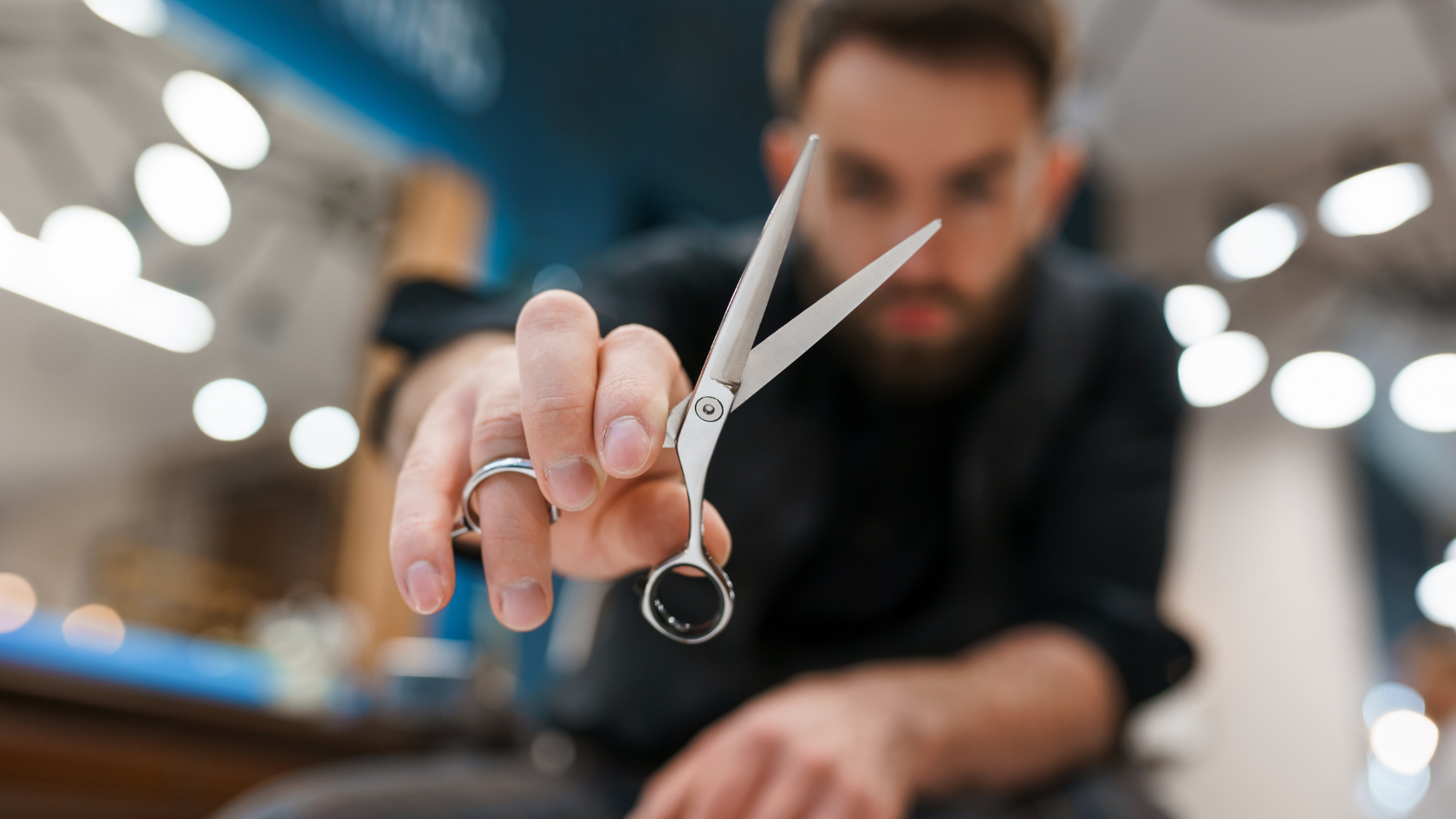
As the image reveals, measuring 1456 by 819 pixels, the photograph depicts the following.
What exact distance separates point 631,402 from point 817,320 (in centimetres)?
8

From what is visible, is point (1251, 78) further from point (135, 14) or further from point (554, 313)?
point (554, 313)

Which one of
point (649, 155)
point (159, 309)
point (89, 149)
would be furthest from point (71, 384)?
point (649, 155)

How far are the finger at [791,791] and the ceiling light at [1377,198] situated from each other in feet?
10.4

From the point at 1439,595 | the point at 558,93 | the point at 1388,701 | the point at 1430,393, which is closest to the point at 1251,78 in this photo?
the point at 1430,393

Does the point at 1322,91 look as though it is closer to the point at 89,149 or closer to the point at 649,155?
the point at 649,155

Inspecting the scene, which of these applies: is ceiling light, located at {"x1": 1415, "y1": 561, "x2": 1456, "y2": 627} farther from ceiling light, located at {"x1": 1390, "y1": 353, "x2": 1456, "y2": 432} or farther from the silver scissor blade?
the silver scissor blade

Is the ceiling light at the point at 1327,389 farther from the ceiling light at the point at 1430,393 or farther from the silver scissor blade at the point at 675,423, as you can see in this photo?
the silver scissor blade at the point at 675,423

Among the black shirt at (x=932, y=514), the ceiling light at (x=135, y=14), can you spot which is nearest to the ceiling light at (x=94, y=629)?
the ceiling light at (x=135, y=14)

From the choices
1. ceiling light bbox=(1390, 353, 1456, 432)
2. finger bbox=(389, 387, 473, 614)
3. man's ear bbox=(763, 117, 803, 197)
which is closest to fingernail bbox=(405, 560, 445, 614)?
finger bbox=(389, 387, 473, 614)

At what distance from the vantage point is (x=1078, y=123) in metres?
2.66

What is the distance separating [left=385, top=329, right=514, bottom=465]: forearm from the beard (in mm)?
180

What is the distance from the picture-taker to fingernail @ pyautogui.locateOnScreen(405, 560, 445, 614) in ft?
0.93

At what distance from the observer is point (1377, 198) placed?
117 inches

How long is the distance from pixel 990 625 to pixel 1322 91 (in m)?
3.98
